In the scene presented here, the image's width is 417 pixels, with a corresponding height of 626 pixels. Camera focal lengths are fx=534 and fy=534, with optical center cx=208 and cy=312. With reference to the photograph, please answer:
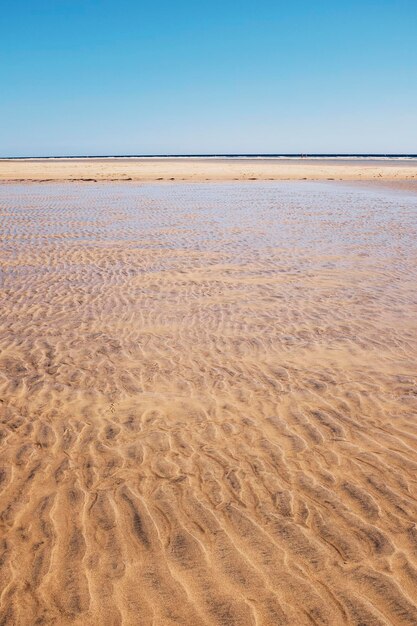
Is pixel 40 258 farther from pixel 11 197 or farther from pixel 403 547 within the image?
pixel 11 197

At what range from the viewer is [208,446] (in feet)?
15.5

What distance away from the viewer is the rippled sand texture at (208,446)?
10.4 feet

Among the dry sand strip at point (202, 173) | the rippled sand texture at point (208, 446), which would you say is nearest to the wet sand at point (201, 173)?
the dry sand strip at point (202, 173)

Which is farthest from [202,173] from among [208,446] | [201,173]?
[208,446]

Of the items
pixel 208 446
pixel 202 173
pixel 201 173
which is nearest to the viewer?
pixel 208 446

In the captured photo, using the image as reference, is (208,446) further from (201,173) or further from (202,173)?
(202,173)

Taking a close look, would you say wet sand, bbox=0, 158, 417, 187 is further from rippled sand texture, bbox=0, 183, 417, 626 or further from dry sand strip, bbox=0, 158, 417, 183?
A: rippled sand texture, bbox=0, 183, 417, 626

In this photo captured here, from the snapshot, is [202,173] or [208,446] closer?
[208,446]

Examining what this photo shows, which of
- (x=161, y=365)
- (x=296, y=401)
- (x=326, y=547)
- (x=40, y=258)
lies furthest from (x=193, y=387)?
(x=40, y=258)

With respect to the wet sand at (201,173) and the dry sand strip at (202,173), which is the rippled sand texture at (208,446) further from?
the dry sand strip at (202,173)

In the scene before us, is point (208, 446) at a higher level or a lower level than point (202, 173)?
lower

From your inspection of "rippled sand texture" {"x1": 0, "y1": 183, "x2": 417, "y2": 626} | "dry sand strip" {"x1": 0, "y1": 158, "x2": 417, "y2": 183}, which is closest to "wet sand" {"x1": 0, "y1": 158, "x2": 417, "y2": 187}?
"dry sand strip" {"x1": 0, "y1": 158, "x2": 417, "y2": 183}

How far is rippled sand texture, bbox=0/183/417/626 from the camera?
3.18 meters

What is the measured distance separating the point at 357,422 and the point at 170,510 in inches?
84.1
